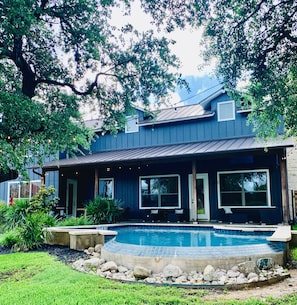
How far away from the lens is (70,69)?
8.52m

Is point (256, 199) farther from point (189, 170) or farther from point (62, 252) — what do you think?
point (62, 252)

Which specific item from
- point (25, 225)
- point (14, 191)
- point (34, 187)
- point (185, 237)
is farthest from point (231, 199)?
point (14, 191)

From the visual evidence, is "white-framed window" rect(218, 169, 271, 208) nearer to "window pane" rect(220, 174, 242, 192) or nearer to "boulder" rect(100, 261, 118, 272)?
"window pane" rect(220, 174, 242, 192)

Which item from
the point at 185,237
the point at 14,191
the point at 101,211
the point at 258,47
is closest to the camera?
the point at 258,47

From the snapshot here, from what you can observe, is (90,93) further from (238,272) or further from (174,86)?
(238,272)

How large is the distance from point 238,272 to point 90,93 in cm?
546

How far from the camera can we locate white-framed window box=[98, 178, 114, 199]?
61.4ft

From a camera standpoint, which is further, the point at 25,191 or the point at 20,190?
the point at 20,190

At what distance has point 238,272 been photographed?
649 cm

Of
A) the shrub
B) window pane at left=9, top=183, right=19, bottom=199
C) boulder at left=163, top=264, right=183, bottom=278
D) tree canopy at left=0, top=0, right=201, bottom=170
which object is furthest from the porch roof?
boulder at left=163, top=264, right=183, bottom=278

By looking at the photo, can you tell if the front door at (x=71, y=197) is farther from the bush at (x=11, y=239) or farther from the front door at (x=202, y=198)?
the bush at (x=11, y=239)

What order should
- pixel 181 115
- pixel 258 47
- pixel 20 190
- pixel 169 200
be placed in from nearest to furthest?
pixel 258 47 < pixel 169 200 < pixel 181 115 < pixel 20 190

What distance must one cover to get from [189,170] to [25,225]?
8.81 m

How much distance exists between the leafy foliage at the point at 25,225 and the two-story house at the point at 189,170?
4.57 m
